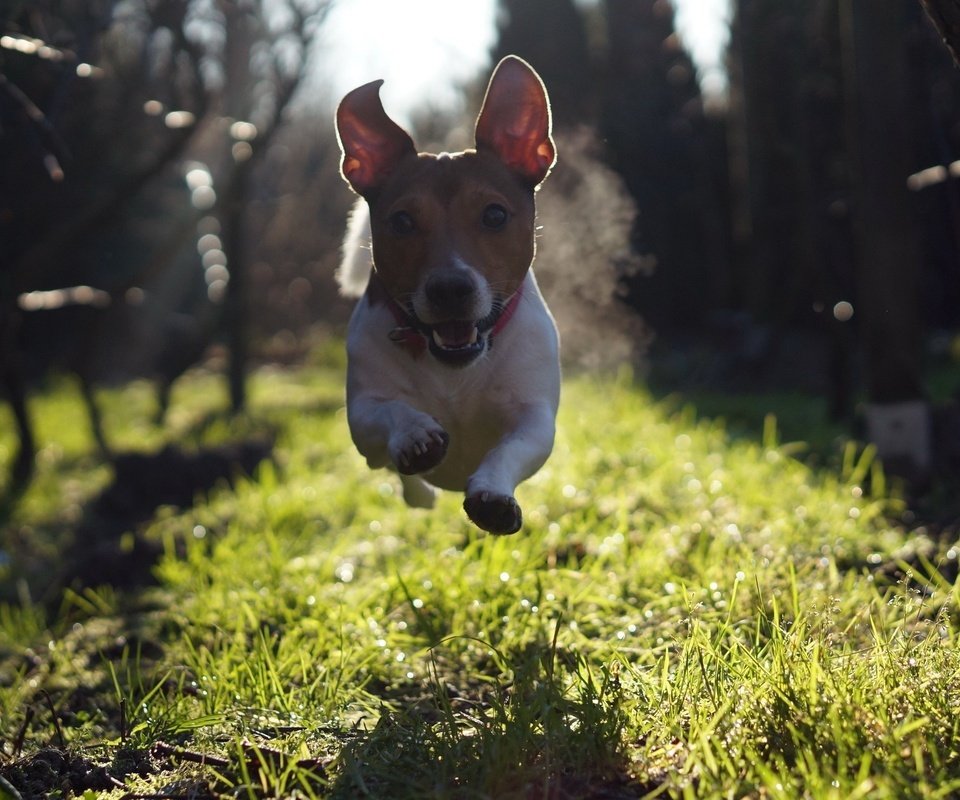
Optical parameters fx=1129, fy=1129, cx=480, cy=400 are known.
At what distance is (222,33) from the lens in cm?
1048

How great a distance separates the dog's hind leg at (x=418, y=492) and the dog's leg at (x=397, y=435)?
0.57 meters

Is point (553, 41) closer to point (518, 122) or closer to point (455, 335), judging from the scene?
point (518, 122)

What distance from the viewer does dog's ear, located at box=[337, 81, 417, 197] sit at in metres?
3.38

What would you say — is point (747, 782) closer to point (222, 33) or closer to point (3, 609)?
point (3, 609)

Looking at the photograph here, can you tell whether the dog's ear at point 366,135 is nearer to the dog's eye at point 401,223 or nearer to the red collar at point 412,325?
the dog's eye at point 401,223

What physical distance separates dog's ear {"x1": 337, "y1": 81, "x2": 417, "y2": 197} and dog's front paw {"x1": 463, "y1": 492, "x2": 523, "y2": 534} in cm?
115

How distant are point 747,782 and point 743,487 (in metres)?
3.16

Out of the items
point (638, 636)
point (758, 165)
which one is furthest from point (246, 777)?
point (758, 165)

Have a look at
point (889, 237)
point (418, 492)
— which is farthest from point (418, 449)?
point (889, 237)

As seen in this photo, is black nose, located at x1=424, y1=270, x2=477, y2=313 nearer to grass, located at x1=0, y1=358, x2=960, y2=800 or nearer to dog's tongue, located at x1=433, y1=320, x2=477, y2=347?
dog's tongue, located at x1=433, y1=320, x2=477, y2=347

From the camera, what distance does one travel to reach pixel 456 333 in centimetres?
310

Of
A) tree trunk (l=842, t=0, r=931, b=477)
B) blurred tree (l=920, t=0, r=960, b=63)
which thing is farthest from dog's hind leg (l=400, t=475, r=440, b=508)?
tree trunk (l=842, t=0, r=931, b=477)

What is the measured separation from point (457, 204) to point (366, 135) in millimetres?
421

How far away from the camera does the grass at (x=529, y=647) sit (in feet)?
8.06
